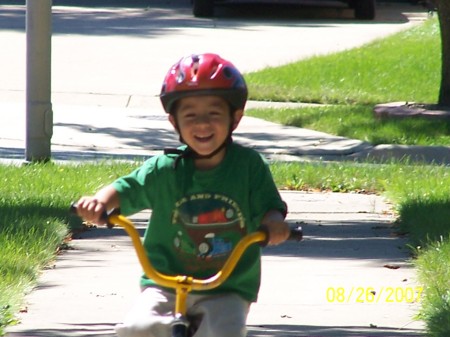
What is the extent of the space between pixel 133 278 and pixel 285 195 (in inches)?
110

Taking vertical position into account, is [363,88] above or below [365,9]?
above

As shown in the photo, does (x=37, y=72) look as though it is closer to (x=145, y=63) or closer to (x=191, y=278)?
(x=191, y=278)

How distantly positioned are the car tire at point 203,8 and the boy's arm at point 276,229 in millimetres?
19197

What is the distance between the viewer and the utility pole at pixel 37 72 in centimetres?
978

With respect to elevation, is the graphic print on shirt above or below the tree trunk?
above

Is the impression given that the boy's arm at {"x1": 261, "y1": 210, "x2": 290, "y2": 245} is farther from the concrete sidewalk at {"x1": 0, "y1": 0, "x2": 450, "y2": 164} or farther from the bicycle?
the concrete sidewalk at {"x1": 0, "y1": 0, "x2": 450, "y2": 164}

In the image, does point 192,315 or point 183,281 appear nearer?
point 183,281

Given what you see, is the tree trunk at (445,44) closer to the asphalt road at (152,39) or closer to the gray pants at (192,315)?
the asphalt road at (152,39)

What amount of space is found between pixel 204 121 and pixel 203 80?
0.15 m

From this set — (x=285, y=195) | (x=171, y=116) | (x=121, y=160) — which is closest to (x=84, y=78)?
(x=121, y=160)

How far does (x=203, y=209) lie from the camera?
3.96 metres

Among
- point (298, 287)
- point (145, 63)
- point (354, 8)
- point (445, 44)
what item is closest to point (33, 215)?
point (298, 287)

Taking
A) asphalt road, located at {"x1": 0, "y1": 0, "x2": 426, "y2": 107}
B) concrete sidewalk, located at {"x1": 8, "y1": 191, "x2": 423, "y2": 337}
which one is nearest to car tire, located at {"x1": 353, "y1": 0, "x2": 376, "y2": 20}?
asphalt road, located at {"x1": 0, "y1": 0, "x2": 426, "y2": 107}

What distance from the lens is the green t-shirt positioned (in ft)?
13.0
